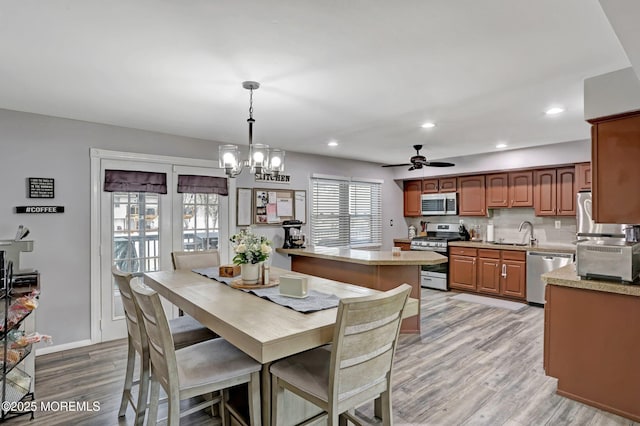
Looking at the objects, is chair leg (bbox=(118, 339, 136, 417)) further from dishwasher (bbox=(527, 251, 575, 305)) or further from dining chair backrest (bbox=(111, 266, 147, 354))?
dishwasher (bbox=(527, 251, 575, 305))

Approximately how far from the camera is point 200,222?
4398 mm

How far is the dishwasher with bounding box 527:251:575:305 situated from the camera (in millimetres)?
4816

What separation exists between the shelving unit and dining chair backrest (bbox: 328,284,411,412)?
1915mm

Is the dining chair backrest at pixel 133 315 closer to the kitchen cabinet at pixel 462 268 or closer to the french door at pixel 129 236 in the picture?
the french door at pixel 129 236

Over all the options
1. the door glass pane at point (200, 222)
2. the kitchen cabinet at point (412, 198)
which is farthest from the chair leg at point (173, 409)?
the kitchen cabinet at point (412, 198)

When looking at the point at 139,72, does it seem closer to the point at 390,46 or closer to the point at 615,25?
the point at 390,46

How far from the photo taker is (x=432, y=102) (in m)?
3.00

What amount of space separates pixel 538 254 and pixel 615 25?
4.19m

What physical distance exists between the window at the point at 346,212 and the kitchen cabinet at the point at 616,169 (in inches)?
148

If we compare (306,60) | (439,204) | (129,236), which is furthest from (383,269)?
(439,204)

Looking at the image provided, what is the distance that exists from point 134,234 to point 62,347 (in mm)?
1279

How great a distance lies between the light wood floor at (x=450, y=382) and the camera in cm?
232

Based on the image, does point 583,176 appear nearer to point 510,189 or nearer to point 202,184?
point 510,189

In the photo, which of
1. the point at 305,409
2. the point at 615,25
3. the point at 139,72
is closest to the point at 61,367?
the point at 305,409
